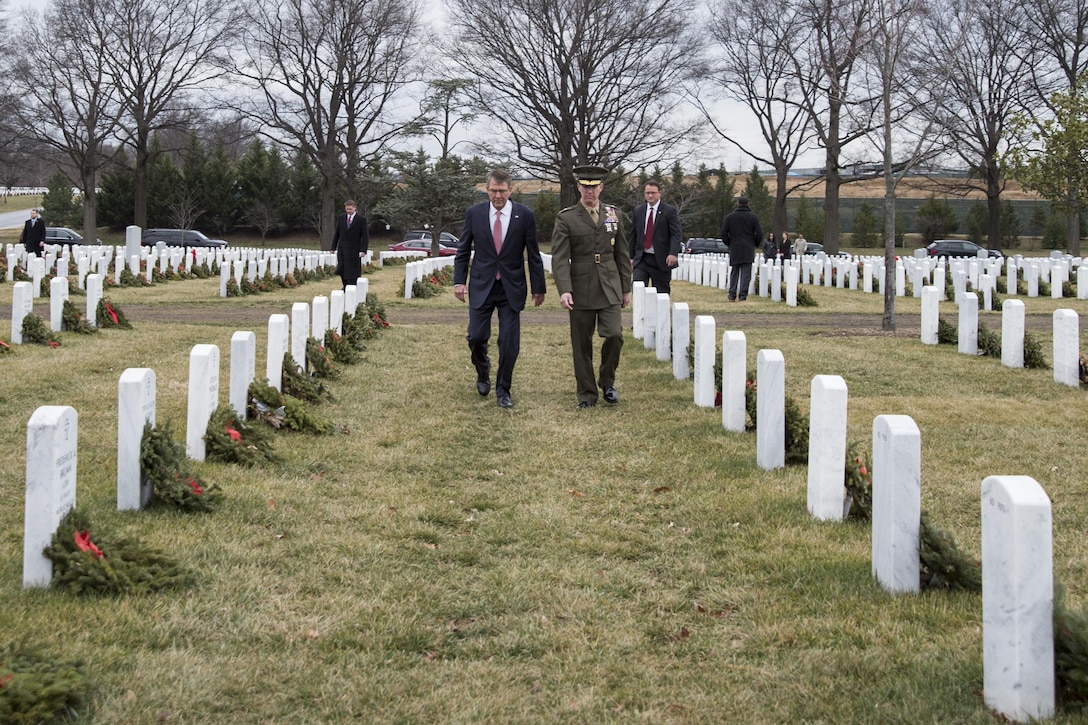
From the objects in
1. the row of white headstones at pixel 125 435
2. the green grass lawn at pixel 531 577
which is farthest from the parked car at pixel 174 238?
the row of white headstones at pixel 125 435

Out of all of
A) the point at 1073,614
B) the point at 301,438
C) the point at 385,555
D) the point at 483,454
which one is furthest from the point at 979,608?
the point at 301,438

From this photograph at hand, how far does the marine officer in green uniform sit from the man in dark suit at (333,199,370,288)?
817 cm

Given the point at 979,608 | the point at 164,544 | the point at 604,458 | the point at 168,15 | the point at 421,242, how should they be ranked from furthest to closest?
the point at 421,242 → the point at 168,15 → the point at 604,458 → the point at 164,544 → the point at 979,608

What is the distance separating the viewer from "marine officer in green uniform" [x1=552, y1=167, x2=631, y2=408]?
9859 mm

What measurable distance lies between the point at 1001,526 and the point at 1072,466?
407cm

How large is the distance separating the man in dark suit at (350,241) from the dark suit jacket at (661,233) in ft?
16.3

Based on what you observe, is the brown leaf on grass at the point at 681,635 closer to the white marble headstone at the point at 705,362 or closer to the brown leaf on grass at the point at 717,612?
the brown leaf on grass at the point at 717,612

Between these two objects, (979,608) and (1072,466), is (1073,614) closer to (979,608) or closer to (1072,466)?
(979,608)

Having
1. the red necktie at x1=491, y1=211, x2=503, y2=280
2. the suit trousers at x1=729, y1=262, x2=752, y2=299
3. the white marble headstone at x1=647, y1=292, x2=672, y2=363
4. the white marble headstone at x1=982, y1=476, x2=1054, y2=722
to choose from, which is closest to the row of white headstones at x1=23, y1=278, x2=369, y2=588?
the red necktie at x1=491, y1=211, x2=503, y2=280

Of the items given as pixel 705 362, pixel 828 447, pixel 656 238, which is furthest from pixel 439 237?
pixel 828 447

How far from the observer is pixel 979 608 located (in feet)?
14.8

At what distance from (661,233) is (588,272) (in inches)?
167

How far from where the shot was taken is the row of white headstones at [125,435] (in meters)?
4.69

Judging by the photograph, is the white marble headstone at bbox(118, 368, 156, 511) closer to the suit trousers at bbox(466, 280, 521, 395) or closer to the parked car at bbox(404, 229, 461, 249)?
the suit trousers at bbox(466, 280, 521, 395)
